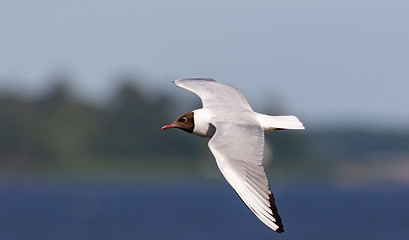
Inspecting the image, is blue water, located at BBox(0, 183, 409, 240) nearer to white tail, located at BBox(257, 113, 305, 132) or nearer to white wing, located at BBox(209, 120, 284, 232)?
white tail, located at BBox(257, 113, 305, 132)

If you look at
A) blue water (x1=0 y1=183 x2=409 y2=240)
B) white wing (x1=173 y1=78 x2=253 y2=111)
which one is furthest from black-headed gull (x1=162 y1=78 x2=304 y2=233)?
blue water (x1=0 y1=183 x2=409 y2=240)

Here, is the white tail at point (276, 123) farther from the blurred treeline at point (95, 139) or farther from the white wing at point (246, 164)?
the blurred treeline at point (95, 139)

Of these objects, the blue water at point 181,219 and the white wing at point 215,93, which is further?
the blue water at point 181,219

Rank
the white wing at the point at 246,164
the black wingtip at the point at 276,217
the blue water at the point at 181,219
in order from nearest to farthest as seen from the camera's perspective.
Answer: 1. the black wingtip at the point at 276,217
2. the white wing at the point at 246,164
3. the blue water at the point at 181,219

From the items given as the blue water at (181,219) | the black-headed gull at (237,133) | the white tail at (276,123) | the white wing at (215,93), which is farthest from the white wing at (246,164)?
the blue water at (181,219)

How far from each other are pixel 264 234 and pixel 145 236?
6867 mm

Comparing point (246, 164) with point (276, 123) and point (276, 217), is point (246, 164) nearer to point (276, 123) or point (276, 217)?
point (276, 217)

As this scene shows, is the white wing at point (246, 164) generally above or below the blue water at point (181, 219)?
above

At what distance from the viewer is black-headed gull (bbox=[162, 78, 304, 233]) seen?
10953 mm

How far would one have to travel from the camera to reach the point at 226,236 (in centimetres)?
5647

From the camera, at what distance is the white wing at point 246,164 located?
35.5ft

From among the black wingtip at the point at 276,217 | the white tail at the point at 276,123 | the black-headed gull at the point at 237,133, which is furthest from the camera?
the white tail at the point at 276,123

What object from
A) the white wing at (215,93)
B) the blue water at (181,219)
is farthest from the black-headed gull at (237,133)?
the blue water at (181,219)

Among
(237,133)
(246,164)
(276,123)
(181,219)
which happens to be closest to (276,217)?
(246,164)
